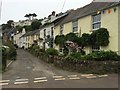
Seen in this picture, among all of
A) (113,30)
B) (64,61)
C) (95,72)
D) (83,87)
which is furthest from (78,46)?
(83,87)

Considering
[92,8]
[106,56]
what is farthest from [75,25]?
[106,56]

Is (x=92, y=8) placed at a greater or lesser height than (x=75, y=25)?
greater

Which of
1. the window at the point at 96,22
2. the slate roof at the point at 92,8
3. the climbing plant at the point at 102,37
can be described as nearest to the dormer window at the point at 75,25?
the slate roof at the point at 92,8

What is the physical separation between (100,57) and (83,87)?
549 cm

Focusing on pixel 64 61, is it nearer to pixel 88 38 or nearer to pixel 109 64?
pixel 88 38

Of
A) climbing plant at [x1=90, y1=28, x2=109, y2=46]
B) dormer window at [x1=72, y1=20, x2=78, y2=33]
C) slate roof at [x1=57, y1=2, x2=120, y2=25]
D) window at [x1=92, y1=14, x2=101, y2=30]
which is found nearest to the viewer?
climbing plant at [x1=90, y1=28, x2=109, y2=46]

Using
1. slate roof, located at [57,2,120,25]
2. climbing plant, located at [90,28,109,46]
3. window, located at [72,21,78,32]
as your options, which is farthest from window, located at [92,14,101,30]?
A: window, located at [72,21,78,32]

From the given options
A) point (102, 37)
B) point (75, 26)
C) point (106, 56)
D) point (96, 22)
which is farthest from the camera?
point (75, 26)

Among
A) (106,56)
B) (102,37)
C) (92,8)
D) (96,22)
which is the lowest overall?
(106,56)

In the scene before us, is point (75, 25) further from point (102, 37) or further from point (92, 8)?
point (102, 37)

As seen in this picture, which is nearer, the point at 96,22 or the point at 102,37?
the point at 102,37

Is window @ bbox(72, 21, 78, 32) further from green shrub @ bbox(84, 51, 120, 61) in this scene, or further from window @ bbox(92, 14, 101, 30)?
green shrub @ bbox(84, 51, 120, 61)

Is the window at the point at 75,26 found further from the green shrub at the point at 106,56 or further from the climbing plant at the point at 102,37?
the green shrub at the point at 106,56

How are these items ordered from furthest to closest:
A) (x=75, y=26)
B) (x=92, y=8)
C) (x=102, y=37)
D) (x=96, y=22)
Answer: (x=75, y=26), (x=92, y=8), (x=96, y=22), (x=102, y=37)
